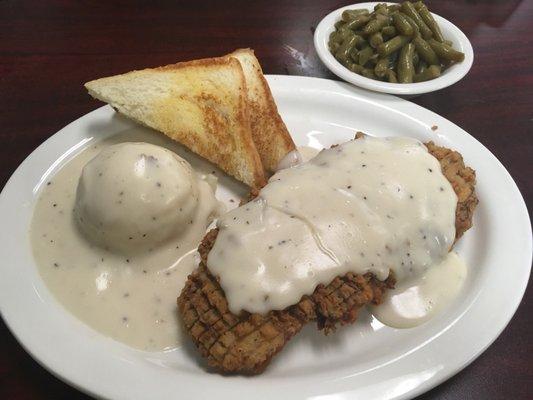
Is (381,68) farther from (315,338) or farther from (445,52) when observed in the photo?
(315,338)

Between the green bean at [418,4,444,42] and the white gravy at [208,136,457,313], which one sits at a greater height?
the green bean at [418,4,444,42]

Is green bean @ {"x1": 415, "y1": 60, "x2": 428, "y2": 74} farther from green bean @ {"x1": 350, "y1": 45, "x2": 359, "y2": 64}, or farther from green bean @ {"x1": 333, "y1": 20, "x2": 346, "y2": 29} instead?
green bean @ {"x1": 333, "y1": 20, "x2": 346, "y2": 29}

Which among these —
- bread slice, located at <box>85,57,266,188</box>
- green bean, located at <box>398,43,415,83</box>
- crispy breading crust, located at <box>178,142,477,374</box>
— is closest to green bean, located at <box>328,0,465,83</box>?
green bean, located at <box>398,43,415,83</box>

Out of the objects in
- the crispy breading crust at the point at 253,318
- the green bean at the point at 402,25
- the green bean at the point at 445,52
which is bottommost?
the crispy breading crust at the point at 253,318

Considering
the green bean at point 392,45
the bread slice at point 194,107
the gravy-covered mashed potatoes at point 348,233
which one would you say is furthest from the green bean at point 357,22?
the gravy-covered mashed potatoes at point 348,233

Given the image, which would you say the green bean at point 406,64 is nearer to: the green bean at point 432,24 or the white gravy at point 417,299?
the green bean at point 432,24

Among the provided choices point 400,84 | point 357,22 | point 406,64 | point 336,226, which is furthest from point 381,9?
point 336,226

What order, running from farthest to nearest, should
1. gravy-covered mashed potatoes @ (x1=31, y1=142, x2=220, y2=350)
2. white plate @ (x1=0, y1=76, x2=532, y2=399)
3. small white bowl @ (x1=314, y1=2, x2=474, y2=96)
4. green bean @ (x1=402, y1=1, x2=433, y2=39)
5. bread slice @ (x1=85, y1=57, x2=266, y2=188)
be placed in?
green bean @ (x1=402, y1=1, x2=433, y2=39), small white bowl @ (x1=314, y1=2, x2=474, y2=96), bread slice @ (x1=85, y1=57, x2=266, y2=188), gravy-covered mashed potatoes @ (x1=31, y1=142, x2=220, y2=350), white plate @ (x1=0, y1=76, x2=532, y2=399)
